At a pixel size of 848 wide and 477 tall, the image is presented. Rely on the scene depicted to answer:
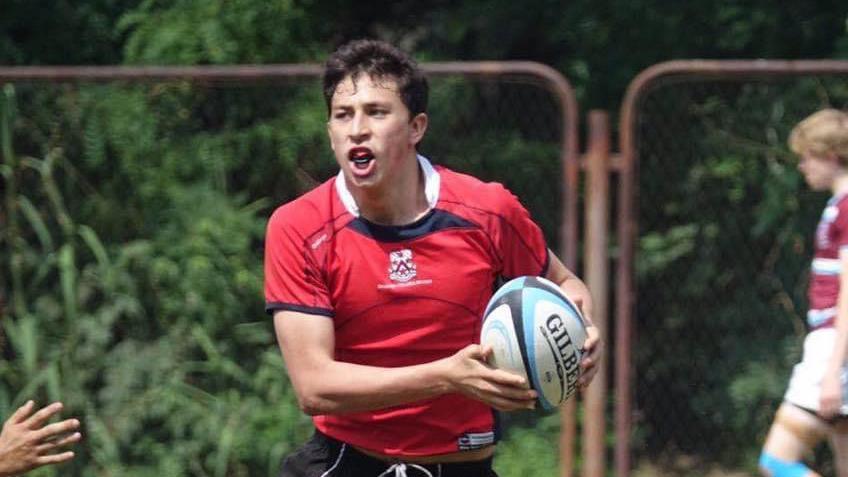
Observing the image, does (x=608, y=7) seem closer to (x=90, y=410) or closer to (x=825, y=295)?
(x=825, y=295)

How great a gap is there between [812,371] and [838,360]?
220 mm

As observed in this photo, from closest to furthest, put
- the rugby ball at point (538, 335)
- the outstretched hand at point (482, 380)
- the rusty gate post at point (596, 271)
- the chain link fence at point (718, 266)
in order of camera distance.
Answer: the outstretched hand at point (482, 380) → the rugby ball at point (538, 335) → the rusty gate post at point (596, 271) → the chain link fence at point (718, 266)

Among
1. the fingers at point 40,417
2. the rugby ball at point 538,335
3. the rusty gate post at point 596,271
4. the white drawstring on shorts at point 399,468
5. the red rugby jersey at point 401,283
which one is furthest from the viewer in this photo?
the rusty gate post at point 596,271

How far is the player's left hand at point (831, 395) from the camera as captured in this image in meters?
6.05

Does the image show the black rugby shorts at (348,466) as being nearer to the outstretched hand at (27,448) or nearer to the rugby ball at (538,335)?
the rugby ball at (538,335)

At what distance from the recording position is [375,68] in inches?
171

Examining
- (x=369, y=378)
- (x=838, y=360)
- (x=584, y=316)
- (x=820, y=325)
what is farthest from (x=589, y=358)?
(x=820, y=325)

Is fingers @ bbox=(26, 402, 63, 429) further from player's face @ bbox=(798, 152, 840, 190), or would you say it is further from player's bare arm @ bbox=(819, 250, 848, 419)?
player's face @ bbox=(798, 152, 840, 190)

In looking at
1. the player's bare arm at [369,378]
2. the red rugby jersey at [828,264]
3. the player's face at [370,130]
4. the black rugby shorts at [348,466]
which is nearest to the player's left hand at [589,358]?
the player's bare arm at [369,378]

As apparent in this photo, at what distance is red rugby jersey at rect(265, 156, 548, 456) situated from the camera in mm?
4324

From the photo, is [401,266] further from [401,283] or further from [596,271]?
[596,271]

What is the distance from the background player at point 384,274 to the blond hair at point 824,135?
2053mm

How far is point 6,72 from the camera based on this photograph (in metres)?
6.84

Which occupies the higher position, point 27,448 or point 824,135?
point 824,135
